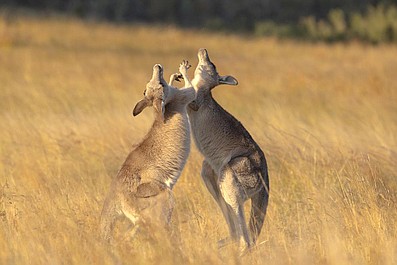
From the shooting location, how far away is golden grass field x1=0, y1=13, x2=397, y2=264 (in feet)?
18.1

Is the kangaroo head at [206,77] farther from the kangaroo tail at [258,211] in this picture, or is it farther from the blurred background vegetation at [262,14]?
the blurred background vegetation at [262,14]

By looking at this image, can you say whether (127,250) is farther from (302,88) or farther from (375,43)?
(375,43)

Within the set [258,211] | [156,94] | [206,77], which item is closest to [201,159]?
[206,77]

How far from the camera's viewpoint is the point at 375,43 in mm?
28516

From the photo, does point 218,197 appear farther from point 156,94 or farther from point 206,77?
point 206,77

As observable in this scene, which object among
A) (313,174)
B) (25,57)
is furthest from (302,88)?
(313,174)

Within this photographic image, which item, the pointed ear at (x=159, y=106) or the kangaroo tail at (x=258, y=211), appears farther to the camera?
the kangaroo tail at (x=258, y=211)

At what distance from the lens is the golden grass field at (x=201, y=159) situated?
553 cm

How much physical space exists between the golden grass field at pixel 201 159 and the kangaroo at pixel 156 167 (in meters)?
0.14

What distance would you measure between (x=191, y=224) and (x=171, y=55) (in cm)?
1695

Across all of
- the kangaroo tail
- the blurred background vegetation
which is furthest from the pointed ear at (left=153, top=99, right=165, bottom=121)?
the blurred background vegetation

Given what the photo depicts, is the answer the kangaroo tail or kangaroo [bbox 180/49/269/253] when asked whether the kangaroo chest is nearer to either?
kangaroo [bbox 180/49/269/253]

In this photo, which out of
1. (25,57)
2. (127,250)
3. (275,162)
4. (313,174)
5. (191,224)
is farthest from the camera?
(25,57)

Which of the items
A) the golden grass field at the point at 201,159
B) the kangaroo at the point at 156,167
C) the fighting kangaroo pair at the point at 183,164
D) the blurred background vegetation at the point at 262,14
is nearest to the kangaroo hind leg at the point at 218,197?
the fighting kangaroo pair at the point at 183,164
